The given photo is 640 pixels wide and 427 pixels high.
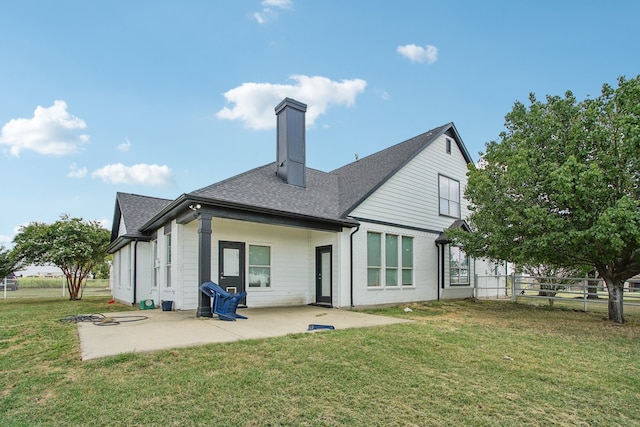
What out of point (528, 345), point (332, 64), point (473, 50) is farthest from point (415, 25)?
point (528, 345)

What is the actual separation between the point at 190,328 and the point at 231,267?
3.81m

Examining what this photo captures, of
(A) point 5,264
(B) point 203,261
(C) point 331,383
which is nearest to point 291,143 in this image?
(B) point 203,261

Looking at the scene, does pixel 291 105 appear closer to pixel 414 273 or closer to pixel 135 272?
pixel 414 273

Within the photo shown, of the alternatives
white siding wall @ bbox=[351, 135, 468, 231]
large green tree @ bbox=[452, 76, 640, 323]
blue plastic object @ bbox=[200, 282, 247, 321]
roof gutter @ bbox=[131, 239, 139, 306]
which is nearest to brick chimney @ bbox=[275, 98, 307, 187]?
white siding wall @ bbox=[351, 135, 468, 231]

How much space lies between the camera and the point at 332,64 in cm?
1388

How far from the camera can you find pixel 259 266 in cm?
1110

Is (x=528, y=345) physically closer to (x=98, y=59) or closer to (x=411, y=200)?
(x=411, y=200)

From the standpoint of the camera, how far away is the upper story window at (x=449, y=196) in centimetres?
1440

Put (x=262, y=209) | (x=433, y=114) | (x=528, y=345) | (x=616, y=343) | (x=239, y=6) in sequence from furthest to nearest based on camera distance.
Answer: (x=433, y=114) < (x=239, y=6) < (x=262, y=209) < (x=616, y=343) < (x=528, y=345)

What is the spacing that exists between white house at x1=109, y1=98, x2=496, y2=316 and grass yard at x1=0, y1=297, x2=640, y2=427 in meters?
3.73

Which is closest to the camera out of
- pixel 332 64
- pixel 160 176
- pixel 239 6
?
pixel 239 6

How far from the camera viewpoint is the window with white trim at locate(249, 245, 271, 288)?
432 inches

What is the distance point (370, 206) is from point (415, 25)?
19.8ft

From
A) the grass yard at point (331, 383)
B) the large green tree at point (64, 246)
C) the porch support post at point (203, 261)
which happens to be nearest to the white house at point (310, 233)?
the porch support post at point (203, 261)
